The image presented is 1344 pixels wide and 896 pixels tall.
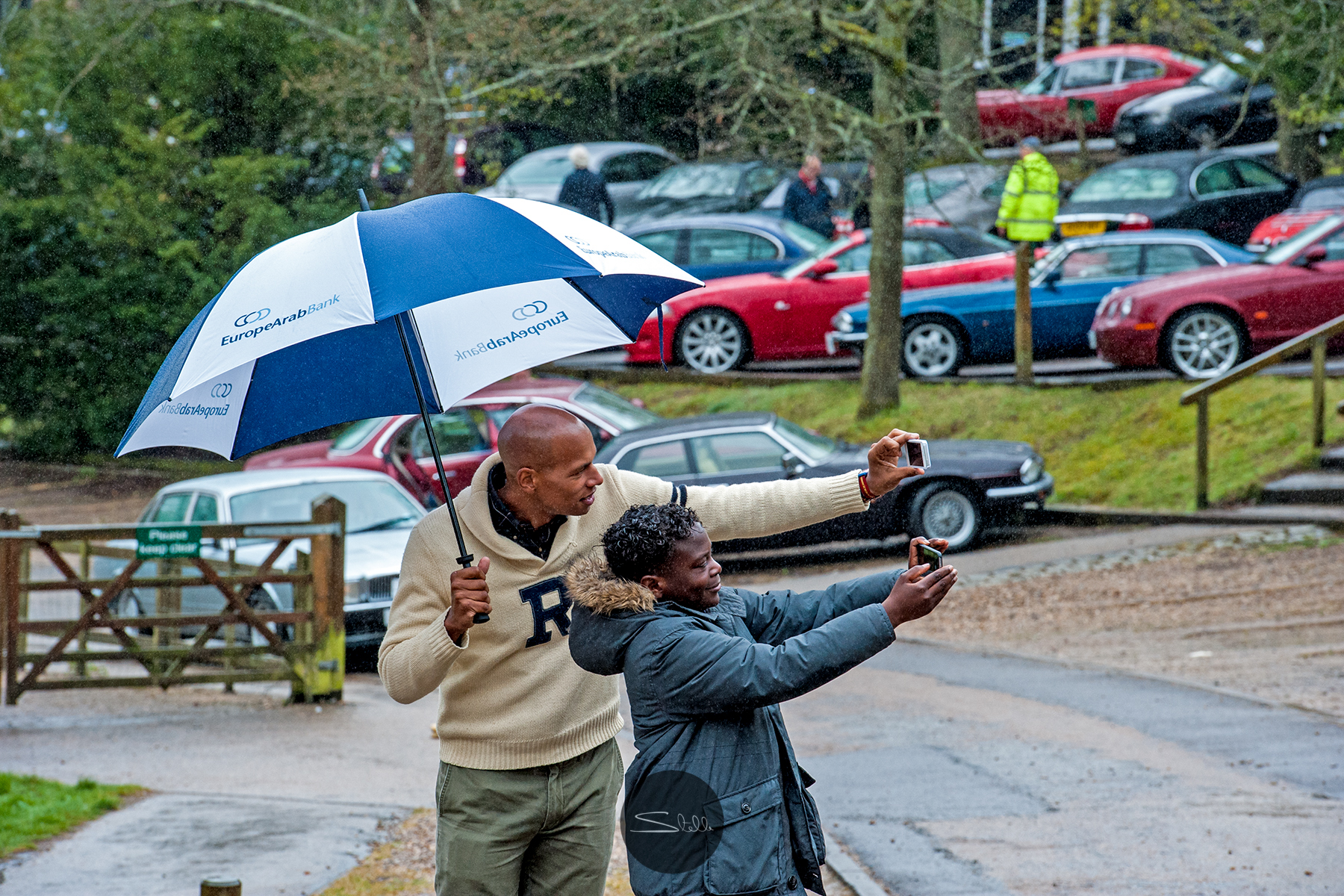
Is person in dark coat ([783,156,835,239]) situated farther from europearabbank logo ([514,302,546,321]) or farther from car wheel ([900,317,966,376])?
europearabbank logo ([514,302,546,321])

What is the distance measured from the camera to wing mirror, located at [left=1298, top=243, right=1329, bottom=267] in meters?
16.2

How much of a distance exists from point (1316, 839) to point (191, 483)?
32.5 ft

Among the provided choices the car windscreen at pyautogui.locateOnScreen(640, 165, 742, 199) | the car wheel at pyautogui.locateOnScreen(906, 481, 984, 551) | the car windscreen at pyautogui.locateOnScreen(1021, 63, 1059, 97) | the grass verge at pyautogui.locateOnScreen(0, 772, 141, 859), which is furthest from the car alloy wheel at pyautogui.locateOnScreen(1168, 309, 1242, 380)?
the car windscreen at pyautogui.locateOnScreen(1021, 63, 1059, 97)

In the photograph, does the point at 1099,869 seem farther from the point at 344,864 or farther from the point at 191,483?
the point at 191,483

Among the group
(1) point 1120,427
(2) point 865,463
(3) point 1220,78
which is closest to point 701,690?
(2) point 865,463

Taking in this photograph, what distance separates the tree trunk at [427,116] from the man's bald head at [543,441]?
15.0 m

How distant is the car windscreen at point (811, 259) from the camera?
19.2 meters

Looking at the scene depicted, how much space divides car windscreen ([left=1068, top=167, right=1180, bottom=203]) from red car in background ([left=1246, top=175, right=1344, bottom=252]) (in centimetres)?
135

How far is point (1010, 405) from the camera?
17.3 metres

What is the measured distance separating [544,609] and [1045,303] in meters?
14.9

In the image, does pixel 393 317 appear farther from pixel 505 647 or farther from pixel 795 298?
pixel 795 298

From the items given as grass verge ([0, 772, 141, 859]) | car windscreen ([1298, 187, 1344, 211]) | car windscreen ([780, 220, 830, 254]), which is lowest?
grass verge ([0, 772, 141, 859])

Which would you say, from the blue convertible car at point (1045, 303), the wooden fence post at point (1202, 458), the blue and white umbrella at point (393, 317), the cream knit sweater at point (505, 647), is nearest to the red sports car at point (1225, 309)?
the blue convertible car at point (1045, 303)

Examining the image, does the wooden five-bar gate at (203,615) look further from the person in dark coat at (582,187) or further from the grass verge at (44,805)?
the person in dark coat at (582,187)
